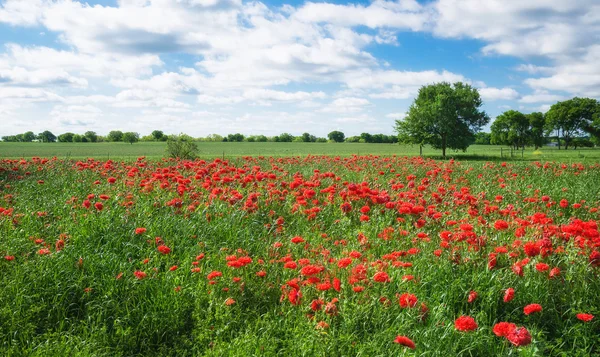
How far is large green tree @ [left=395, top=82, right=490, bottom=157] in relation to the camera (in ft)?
132

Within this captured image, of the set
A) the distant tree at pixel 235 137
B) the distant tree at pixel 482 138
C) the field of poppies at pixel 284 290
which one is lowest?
the field of poppies at pixel 284 290

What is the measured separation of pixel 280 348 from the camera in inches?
150

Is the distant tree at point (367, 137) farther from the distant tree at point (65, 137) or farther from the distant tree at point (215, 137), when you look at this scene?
the distant tree at point (65, 137)

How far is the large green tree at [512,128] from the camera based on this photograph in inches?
3275

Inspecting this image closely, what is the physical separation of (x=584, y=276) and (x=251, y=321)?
3.72 meters

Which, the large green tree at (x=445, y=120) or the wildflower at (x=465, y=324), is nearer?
the wildflower at (x=465, y=324)

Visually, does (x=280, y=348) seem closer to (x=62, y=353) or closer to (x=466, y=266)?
(x=62, y=353)

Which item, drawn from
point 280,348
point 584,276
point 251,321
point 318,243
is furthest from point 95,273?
point 584,276

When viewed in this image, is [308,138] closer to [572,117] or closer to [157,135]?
[157,135]

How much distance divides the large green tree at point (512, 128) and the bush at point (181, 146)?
75753 millimetres

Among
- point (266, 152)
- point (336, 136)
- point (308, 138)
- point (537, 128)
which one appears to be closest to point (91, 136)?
point (308, 138)

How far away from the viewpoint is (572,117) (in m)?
83.4

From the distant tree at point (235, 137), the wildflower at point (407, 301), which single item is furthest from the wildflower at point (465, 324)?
the distant tree at point (235, 137)

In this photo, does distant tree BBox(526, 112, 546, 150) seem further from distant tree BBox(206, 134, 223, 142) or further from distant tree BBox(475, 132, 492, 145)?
distant tree BBox(206, 134, 223, 142)
